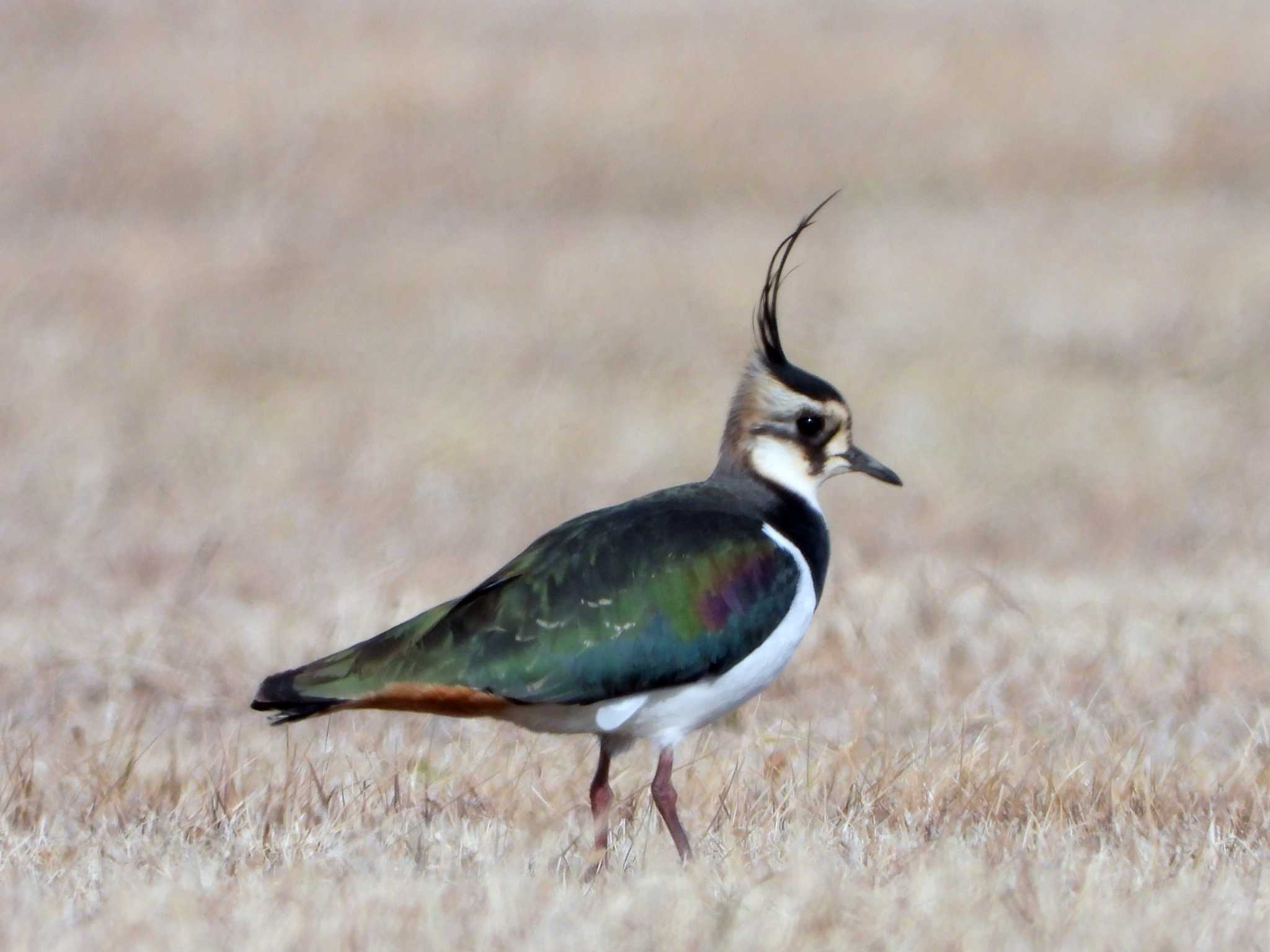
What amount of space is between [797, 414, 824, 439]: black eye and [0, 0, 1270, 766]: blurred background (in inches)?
52.0

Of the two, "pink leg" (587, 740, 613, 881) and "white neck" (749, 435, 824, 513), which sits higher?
"white neck" (749, 435, 824, 513)

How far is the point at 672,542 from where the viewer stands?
458 cm

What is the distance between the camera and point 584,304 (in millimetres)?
14445

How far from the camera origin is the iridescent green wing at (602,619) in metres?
4.37

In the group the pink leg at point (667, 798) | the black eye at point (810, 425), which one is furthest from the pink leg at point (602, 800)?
the black eye at point (810, 425)

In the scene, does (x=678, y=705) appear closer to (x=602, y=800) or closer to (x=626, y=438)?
(x=602, y=800)

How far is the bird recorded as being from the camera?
4367mm

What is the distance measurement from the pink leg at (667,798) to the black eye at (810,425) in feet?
2.87

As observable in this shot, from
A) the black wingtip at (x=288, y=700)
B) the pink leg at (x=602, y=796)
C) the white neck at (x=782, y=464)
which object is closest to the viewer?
the black wingtip at (x=288, y=700)

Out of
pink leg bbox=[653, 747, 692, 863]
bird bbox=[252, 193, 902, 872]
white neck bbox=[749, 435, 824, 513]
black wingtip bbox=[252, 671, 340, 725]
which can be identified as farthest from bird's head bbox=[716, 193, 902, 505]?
black wingtip bbox=[252, 671, 340, 725]

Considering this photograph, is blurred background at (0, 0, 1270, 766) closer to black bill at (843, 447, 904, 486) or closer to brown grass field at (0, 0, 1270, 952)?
brown grass field at (0, 0, 1270, 952)

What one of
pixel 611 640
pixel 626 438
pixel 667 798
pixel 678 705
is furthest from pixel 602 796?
pixel 626 438

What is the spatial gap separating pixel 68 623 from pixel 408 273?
8592mm

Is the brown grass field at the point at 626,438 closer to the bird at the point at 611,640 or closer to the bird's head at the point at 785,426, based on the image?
the bird at the point at 611,640
